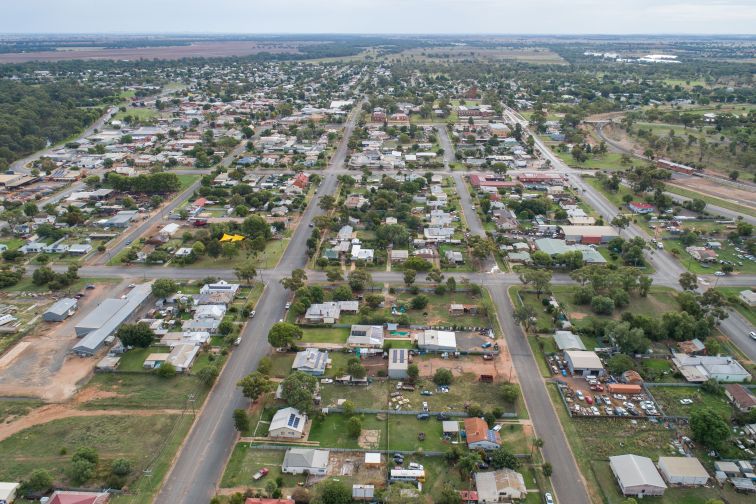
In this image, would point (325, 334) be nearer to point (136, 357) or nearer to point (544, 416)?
point (136, 357)

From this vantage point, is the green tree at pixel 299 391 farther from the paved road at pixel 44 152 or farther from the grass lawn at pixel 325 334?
the paved road at pixel 44 152

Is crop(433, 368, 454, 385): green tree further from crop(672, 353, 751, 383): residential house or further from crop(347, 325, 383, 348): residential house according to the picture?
crop(672, 353, 751, 383): residential house

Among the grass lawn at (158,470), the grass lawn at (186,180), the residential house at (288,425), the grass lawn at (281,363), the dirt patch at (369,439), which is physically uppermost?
the grass lawn at (186,180)

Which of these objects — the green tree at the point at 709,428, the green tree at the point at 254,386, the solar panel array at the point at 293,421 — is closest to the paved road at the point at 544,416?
the green tree at the point at 709,428

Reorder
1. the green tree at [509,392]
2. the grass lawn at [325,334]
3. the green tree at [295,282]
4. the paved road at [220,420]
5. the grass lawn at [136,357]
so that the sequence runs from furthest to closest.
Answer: the green tree at [295,282] < the grass lawn at [325,334] < the grass lawn at [136,357] < the green tree at [509,392] < the paved road at [220,420]

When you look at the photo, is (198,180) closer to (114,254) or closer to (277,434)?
(114,254)
